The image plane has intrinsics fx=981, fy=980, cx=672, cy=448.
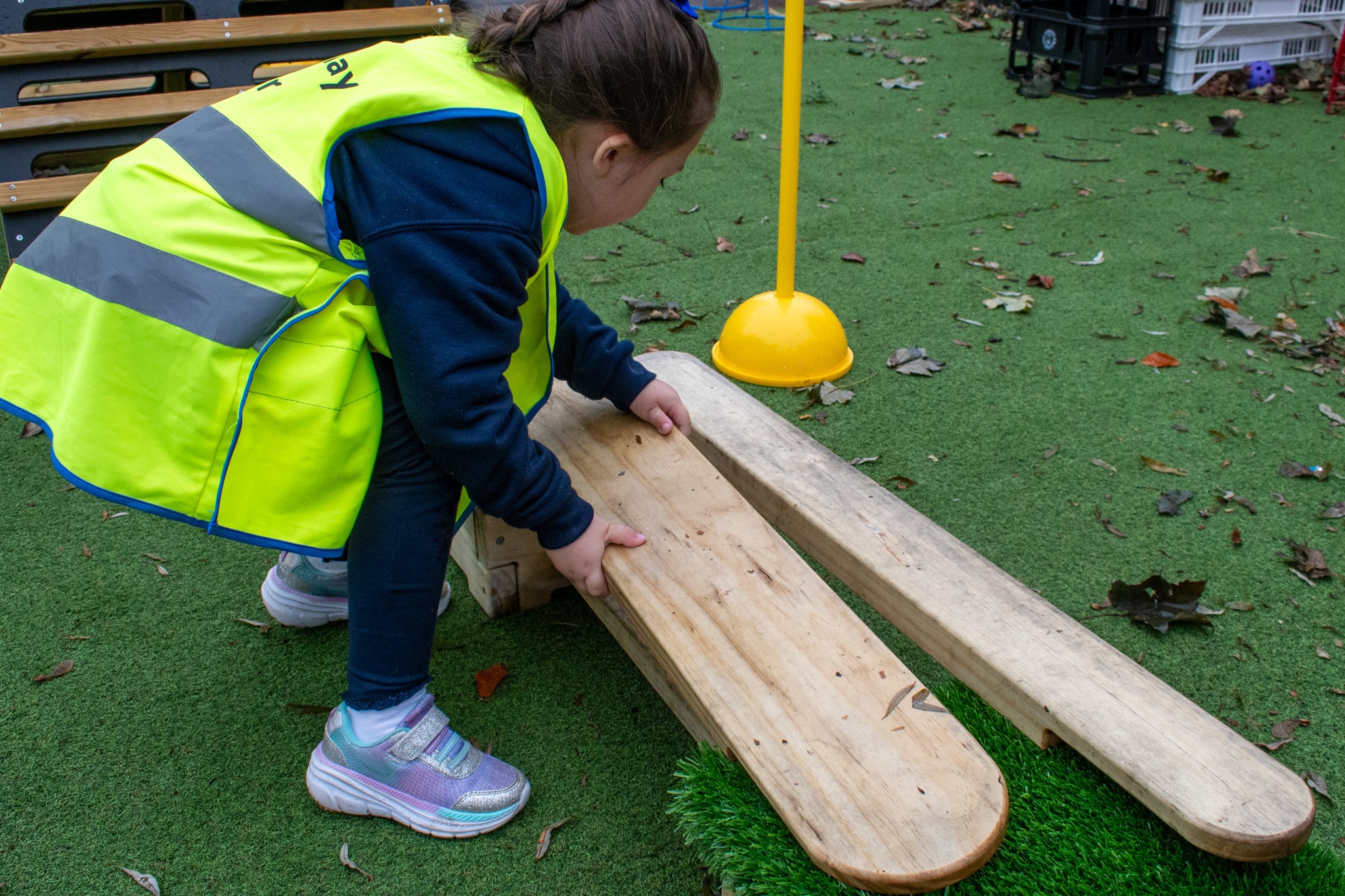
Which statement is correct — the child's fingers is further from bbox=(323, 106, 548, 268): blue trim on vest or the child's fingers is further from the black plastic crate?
the black plastic crate

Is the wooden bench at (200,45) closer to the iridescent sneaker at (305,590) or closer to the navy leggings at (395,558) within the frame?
the iridescent sneaker at (305,590)

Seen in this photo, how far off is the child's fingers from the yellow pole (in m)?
1.47

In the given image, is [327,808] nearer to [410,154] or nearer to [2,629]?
[2,629]

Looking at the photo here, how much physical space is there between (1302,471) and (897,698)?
1.94 m

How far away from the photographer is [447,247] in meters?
1.42

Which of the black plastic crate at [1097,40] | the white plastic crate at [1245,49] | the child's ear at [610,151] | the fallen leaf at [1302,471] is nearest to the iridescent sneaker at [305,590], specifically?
the child's ear at [610,151]

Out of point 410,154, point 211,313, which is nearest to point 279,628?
point 211,313

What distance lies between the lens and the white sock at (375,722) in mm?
1752

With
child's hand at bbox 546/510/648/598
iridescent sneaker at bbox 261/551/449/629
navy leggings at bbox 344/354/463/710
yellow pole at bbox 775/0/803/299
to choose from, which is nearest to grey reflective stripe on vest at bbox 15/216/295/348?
navy leggings at bbox 344/354/463/710

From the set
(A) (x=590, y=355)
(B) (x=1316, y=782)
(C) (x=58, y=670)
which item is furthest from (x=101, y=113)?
(B) (x=1316, y=782)

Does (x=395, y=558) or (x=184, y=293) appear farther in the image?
(x=395, y=558)

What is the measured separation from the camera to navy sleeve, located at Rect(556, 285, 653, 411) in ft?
6.91

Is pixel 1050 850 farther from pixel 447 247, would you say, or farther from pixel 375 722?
pixel 447 247

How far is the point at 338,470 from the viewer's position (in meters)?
1.53
